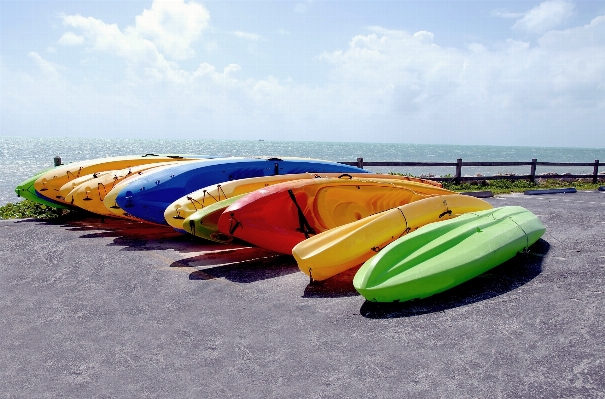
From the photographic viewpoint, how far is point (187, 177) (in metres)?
9.76

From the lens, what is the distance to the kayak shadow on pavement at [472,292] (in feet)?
16.3

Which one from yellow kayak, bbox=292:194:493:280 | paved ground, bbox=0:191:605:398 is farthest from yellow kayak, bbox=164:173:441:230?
yellow kayak, bbox=292:194:493:280

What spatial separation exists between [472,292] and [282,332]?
2298 mm

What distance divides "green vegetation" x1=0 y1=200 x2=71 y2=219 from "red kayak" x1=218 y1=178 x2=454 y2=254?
6.44m

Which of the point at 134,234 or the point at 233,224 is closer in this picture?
the point at 233,224

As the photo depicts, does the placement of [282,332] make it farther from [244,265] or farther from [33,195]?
[33,195]

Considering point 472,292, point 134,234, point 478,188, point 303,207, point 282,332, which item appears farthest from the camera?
point 478,188

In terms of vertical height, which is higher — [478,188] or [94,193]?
[94,193]

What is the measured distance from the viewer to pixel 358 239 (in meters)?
6.25

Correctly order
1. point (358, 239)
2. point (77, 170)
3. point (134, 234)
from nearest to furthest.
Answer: point (358, 239), point (134, 234), point (77, 170)

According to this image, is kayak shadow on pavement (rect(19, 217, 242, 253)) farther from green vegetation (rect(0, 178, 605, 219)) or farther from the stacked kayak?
green vegetation (rect(0, 178, 605, 219))

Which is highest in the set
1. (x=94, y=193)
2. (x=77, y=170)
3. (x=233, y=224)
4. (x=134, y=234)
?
(x=77, y=170)

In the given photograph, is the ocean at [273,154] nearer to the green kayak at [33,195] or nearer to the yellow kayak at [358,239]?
the green kayak at [33,195]

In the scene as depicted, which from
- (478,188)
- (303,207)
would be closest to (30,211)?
(303,207)
